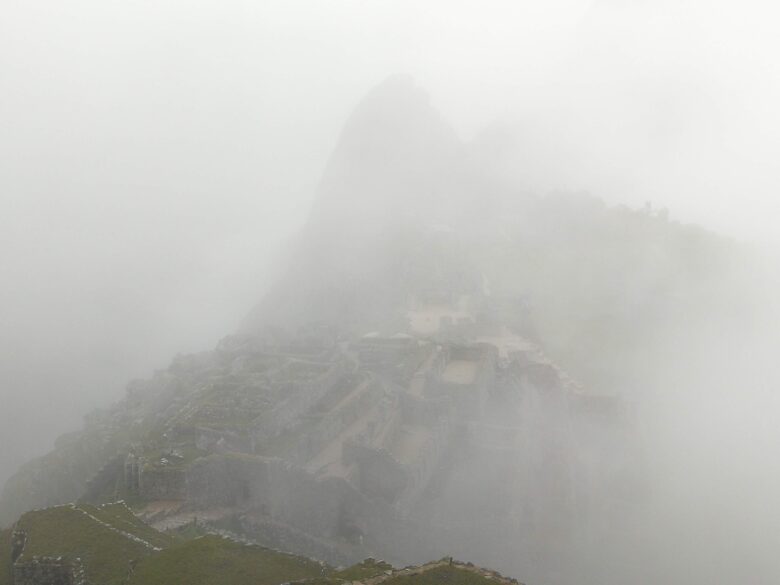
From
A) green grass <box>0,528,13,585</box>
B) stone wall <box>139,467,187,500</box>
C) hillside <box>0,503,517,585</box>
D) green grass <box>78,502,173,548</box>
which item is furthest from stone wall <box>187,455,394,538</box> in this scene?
green grass <box>0,528,13,585</box>

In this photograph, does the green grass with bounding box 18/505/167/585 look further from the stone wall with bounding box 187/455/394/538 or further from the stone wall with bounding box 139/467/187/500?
the stone wall with bounding box 187/455/394/538

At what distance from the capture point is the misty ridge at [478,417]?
20.2 meters

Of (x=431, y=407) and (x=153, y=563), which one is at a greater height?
(x=431, y=407)

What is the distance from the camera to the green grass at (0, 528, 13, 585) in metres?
12.9

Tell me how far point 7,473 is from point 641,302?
1843 inches

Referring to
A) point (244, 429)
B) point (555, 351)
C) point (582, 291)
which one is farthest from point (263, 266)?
point (244, 429)

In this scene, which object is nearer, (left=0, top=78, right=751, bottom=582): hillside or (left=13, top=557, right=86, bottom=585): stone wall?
(left=13, top=557, right=86, bottom=585): stone wall

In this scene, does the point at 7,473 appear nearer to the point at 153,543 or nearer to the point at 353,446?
the point at 353,446

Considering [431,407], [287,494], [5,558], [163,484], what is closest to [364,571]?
[5,558]

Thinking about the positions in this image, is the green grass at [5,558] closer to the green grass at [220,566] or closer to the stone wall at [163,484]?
the green grass at [220,566]

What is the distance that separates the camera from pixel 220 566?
1285 cm

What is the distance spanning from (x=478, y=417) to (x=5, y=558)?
1747cm

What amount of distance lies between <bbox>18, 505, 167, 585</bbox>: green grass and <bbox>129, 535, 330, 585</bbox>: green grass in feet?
1.59

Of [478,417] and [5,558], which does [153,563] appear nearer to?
[5,558]
